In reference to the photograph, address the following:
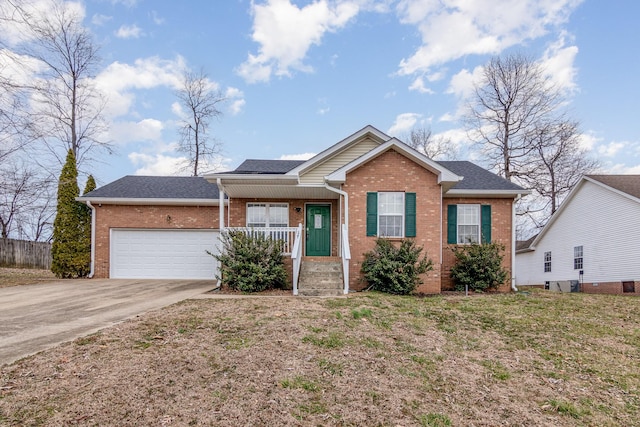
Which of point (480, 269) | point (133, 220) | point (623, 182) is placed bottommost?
point (480, 269)

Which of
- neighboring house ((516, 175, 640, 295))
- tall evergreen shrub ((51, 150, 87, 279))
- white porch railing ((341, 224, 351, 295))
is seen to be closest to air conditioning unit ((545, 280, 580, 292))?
neighboring house ((516, 175, 640, 295))

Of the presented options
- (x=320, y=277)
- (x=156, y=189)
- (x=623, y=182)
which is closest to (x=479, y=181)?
(x=623, y=182)

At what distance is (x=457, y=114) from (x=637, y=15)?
11973 mm

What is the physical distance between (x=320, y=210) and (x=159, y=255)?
6.49m

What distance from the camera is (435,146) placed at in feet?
99.2

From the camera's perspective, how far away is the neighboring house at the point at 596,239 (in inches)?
545

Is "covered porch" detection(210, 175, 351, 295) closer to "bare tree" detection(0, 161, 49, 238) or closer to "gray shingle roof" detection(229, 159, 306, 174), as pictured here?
"gray shingle roof" detection(229, 159, 306, 174)

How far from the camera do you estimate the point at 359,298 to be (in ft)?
30.1

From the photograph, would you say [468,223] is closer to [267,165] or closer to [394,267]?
[394,267]

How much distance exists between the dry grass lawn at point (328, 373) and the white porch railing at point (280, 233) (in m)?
3.97

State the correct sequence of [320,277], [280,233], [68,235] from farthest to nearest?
[68,235], [280,233], [320,277]

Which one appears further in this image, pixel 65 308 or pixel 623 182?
pixel 623 182

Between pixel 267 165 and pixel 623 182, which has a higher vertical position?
pixel 267 165

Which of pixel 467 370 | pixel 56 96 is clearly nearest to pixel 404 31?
pixel 467 370
